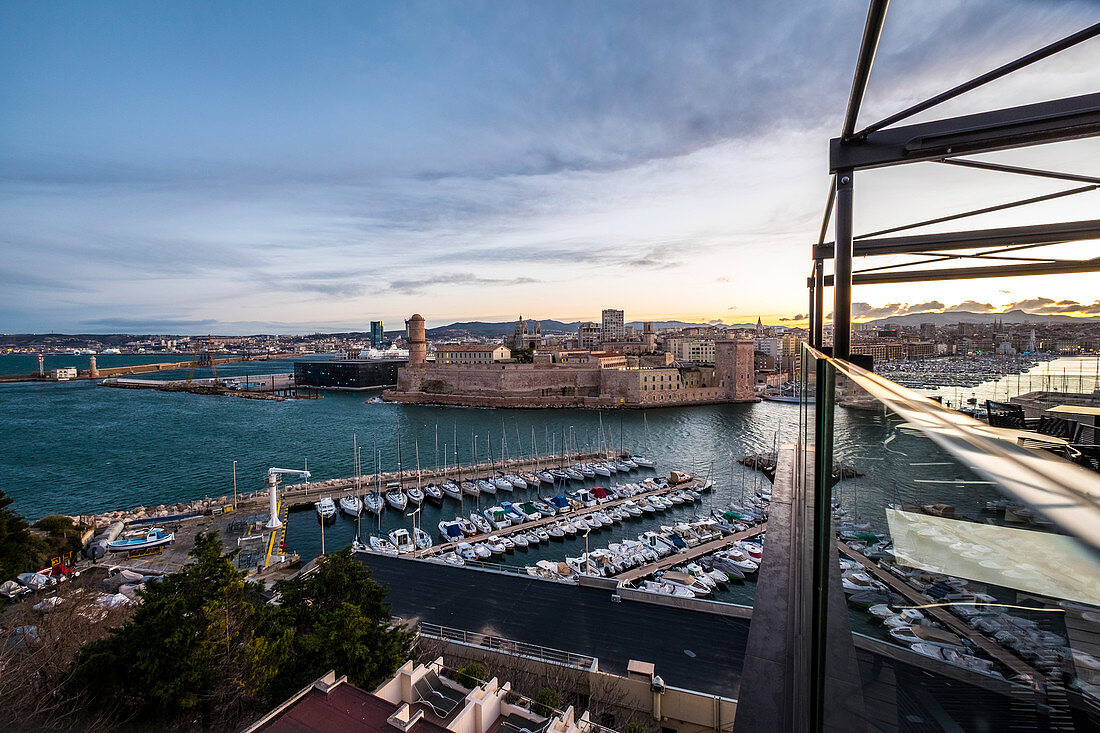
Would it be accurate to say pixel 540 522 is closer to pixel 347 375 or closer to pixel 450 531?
pixel 450 531

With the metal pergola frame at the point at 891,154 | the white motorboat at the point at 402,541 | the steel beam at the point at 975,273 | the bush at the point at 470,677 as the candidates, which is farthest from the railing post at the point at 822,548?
the white motorboat at the point at 402,541

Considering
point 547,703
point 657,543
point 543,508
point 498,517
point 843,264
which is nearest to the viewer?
point 843,264

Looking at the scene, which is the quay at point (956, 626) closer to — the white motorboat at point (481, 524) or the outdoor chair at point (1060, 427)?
the outdoor chair at point (1060, 427)

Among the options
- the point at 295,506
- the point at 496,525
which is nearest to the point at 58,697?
the point at 496,525

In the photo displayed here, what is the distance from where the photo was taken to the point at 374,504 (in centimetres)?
934

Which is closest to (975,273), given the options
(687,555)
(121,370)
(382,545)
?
(687,555)

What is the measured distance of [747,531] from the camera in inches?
313

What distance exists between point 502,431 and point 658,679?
1342cm

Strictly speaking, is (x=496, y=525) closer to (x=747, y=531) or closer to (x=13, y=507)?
(x=747, y=531)

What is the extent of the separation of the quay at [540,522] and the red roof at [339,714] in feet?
14.4

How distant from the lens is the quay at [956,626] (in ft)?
0.82

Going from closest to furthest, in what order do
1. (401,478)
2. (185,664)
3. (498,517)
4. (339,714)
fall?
(339,714) < (185,664) < (498,517) < (401,478)

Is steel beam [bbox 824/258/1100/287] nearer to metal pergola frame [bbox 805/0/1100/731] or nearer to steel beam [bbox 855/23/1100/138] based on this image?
metal pergola frame [bbox 805/0/1100/731]

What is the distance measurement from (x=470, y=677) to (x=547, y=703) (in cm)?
54
